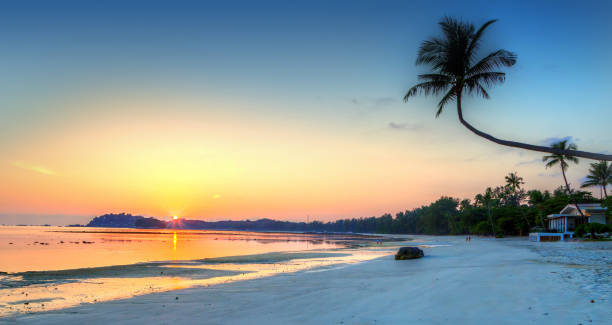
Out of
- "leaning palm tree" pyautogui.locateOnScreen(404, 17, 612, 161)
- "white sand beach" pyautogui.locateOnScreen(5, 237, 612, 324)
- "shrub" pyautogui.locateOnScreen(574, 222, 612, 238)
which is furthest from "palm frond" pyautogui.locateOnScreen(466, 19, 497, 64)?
"shrub" pyautogui.locateOnScreen(574, 222, 612, 238)

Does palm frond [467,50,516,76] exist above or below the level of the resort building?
above

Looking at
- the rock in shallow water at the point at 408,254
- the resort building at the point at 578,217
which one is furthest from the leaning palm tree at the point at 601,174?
the rock in shallow water at the point at 408,254

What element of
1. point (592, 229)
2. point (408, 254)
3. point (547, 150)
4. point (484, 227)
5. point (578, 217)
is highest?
point (547, 150)

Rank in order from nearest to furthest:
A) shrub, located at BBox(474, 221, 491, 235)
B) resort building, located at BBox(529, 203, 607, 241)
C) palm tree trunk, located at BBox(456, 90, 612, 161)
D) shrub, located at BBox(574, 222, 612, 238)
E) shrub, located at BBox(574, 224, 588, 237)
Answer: palm tree trunk, located at BBox(456, 90, 612, 161) → shrub, located at BBox(574, 222, 612, 238) → shrub, located at BBox(574, 224, 588, 237) → resort building, located at BBox(529, 203, 607, 241) → shrub, located at BBox(474, 221, 491, 235)

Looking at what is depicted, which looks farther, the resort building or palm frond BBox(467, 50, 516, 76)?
the resort building

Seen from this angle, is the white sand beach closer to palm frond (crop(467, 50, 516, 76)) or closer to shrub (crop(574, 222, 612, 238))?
palm frond (crop(467, 50, 516, 76))

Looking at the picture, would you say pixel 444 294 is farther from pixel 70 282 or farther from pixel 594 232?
pixel 594 232

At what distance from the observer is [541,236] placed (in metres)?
45.6

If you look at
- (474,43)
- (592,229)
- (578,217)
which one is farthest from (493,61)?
(578,217)

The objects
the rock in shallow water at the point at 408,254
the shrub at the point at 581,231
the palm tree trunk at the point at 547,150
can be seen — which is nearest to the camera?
the palm tree trunk at the point at 547,150

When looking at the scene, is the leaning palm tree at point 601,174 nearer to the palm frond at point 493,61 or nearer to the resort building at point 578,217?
the resort building at point 578,217

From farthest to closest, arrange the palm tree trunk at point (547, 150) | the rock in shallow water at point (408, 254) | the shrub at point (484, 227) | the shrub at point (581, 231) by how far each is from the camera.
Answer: the shrub at point (484, 227) → the shrub at point (581, 231) → the rock in shallow water at point (408, 254) → the palm tree trunk at point (547, 150)

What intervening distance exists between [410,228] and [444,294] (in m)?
171

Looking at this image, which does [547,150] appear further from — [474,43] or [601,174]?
[601,174]
